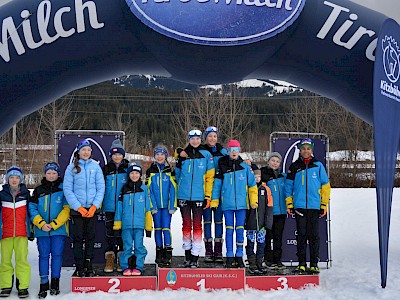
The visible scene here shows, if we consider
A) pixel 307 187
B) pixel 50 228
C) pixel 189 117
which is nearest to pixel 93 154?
pixel 50 228

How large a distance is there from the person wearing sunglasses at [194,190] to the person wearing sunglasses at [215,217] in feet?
0.52

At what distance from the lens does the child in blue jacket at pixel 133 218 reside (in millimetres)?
4652

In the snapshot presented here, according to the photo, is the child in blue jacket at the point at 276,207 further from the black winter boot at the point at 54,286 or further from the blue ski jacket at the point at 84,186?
the black winter boot at the point at 54,286

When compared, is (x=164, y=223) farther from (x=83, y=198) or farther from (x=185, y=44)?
(x=185, y=44)

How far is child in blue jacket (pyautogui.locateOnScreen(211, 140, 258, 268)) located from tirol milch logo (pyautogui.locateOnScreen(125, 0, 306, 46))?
42.7 inches

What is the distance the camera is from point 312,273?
477 centimetres

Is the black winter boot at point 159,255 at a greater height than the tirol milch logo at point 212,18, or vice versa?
the tirol milch logo at point 212,18

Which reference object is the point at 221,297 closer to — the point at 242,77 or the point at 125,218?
the point at 125,218

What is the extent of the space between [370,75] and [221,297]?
275 centimetres

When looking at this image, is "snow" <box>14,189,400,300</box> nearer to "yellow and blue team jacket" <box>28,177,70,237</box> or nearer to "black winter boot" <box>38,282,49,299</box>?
"black winter boot" <box>38,282,49,299</box>

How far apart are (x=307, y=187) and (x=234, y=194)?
2.61 feet

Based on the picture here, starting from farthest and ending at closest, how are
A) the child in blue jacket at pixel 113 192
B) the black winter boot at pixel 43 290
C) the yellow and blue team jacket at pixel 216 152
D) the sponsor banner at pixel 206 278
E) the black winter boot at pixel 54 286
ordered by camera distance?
the yellow and blue team jacket at pixel 216 152, the child in blue jacket at pixel 113 192, the sponsor banner at pixel 206 278, the black winter boot at pixel 54 286, the black winter boot at pixel 43 290

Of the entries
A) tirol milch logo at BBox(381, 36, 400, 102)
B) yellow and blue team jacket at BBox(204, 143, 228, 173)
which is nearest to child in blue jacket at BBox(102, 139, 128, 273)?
yellow and blue team jacket at BBox(204, 143, 228, 173)

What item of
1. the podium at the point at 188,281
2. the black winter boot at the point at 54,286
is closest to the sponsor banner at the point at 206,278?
the podium at the point at 188,281
